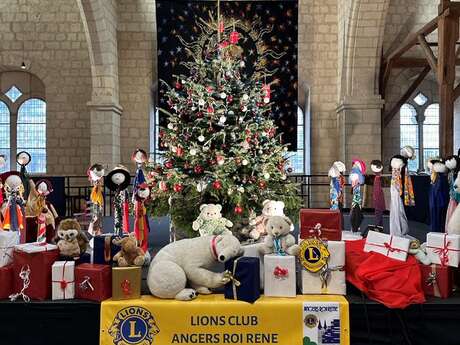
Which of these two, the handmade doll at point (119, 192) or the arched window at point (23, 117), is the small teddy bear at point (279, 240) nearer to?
the handmade doll at point (119, 192)

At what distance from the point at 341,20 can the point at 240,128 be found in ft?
23.1

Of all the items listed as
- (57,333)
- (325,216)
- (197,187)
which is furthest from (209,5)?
(57,333)

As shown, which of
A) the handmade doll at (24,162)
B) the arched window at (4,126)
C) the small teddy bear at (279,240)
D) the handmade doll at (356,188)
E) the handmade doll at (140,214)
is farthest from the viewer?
the arched window at (4,126)

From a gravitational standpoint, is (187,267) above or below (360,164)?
below

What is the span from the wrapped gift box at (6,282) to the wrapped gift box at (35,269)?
0.12ft

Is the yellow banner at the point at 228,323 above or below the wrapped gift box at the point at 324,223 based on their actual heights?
below

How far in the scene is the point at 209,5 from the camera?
32.9ft

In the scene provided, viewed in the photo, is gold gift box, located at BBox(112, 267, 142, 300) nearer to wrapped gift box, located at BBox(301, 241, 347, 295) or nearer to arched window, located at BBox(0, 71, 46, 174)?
wrapped gift box, located at BBox(301, 241, 347, 295)

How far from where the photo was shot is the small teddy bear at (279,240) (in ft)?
8.64

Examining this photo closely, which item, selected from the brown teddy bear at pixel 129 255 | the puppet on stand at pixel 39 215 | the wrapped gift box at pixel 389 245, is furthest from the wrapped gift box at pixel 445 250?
the puppet on stand at pixel 39 215

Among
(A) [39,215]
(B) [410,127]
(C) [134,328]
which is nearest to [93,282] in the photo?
(C) [134,328]

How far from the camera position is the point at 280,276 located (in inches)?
98.8

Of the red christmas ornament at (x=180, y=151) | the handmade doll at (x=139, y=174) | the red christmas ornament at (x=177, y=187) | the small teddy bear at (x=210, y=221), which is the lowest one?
the small teddy bear at (x=210, y=221)

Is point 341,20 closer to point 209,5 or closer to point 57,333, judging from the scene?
point 209,5
